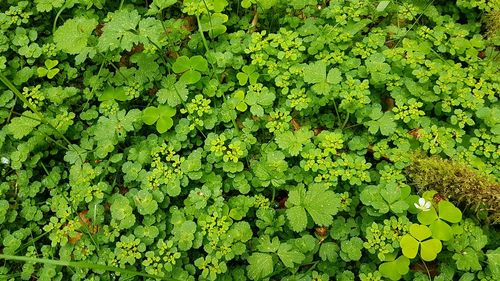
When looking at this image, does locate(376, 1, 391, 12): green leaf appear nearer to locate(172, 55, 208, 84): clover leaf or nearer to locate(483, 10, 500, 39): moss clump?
locate(483, 10, 500, 39): moss clump

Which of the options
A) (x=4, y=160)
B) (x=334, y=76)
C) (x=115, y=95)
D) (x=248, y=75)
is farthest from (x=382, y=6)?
(x=4, y=160)

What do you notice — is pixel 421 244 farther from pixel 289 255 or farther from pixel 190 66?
pixel 190 66

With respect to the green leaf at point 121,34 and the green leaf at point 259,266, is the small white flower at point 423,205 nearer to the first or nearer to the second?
the green leaf at point 259,266

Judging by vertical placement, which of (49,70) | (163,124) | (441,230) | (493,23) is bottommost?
(441,230)

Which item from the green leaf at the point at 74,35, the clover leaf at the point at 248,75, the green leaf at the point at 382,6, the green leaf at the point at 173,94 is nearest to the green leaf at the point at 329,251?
the clover leaf at the point at 248,75

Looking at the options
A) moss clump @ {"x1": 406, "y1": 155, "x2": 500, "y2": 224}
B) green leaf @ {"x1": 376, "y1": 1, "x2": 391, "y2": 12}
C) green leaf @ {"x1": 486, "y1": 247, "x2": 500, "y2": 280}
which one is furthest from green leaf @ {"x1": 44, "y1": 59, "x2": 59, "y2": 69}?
green leaf @ {"x1": 486, "y1": 247, "x2": 500, "y2": 280}

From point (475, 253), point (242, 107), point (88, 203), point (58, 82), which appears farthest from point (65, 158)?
point (475, 253)

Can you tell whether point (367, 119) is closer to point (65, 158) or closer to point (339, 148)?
point (339, 148)
